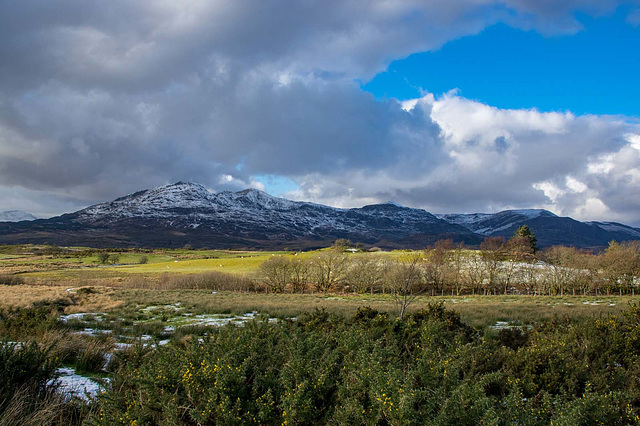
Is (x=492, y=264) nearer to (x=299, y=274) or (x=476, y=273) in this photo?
(x=476, y=273)

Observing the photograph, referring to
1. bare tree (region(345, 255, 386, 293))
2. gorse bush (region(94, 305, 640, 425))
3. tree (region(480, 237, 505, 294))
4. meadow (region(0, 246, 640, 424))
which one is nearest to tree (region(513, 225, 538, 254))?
tree (region(480, 237, 505, 294))

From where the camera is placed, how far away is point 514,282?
56.3 metres

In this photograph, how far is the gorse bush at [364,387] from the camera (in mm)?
4219

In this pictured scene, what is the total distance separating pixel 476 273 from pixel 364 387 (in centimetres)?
5856

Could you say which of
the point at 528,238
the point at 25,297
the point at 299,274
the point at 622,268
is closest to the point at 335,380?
the point at 25,297

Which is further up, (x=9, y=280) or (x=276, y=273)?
(x=276, y=273)

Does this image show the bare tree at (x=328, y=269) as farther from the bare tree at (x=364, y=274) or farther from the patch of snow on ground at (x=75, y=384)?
the patch of snow on ground at (x=75, y=384)

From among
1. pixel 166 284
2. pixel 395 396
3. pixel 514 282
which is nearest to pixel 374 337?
pixel 395 396

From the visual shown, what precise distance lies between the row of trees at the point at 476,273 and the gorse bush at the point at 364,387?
144 feet

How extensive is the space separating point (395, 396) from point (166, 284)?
56256 mm

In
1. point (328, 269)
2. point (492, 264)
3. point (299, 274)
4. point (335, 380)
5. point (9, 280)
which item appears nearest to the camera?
point (335, 380)

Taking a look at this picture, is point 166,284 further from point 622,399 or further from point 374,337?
point 622,399

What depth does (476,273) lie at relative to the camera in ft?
187

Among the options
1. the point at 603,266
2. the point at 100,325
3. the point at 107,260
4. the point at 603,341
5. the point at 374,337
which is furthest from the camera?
the point at 107,260
